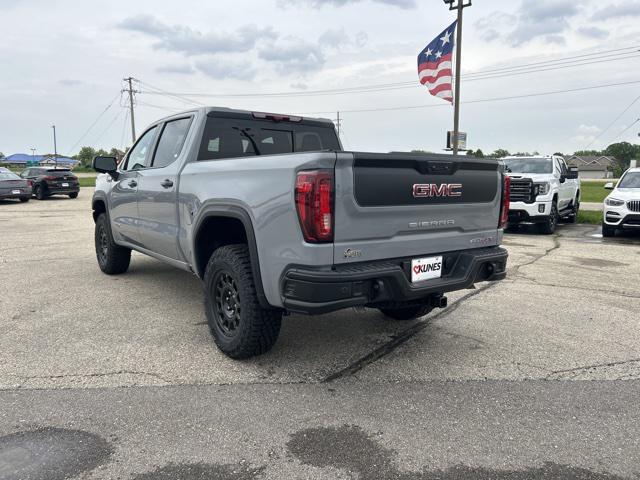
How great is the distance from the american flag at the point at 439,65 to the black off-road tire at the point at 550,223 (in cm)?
589

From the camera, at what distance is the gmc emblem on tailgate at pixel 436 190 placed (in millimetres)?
3583

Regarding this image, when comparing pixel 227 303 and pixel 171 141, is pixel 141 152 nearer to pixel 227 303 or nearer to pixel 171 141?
pixel 171 141

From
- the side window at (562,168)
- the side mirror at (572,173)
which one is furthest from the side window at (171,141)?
the side mirror at (572,173)

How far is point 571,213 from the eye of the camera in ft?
47.7

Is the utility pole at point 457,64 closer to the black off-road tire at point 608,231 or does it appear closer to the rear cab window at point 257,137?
the black off-road tire at point 608,231

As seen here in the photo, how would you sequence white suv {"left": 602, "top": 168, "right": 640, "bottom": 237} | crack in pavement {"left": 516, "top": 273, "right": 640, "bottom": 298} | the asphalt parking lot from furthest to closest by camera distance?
white suv {"left": 602, "top": 168, "right": 640, "bottom": 237} → crack in pavement {"left": 516, "top": 273, "right": 640, "bottom": 298} → the asphalt parking lot

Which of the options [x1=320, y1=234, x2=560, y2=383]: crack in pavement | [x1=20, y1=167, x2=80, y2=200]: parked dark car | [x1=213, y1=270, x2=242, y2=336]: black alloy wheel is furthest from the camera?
[x1=20, y1=167, x2=80, y2=200]: parked dark car

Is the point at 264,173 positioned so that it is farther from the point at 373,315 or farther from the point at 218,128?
the point at 373,315

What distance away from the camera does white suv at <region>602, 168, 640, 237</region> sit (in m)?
10.8

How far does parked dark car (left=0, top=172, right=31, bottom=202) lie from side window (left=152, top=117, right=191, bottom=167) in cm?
1790

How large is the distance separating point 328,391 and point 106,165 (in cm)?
414

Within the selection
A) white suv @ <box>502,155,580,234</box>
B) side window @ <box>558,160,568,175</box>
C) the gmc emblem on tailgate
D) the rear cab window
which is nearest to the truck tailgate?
the gmc emblem on tailgate

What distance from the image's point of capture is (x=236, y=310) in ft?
12.9

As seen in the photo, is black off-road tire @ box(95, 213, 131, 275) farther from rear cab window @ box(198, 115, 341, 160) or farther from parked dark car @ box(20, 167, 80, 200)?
parked dark car @ box(20, 167, 80, 200)
